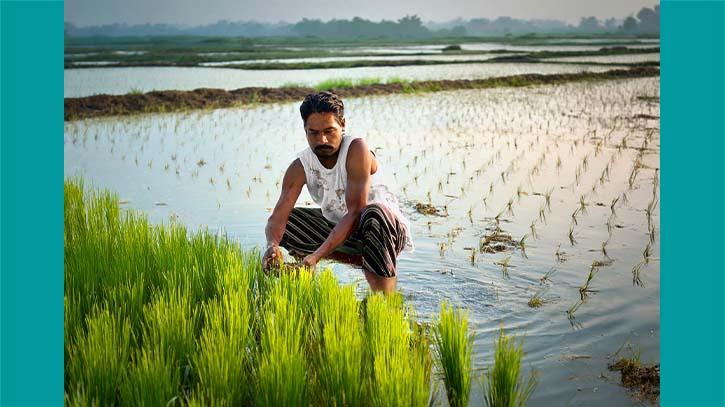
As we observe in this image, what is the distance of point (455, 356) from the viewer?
2514 millimetres

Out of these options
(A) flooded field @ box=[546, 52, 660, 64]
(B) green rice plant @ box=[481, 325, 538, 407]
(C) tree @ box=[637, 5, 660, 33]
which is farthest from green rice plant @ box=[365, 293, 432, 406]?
(A) flooded field @ box=[546, 52, 660, 64]

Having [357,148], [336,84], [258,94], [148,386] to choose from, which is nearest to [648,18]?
[357,148]

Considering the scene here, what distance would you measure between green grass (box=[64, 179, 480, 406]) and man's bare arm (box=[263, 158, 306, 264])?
0.15 metres

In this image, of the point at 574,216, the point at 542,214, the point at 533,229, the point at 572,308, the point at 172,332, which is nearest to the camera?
the point at 172,332

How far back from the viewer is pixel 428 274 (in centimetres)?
414

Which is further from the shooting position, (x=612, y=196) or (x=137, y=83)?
(x=137, y=83)

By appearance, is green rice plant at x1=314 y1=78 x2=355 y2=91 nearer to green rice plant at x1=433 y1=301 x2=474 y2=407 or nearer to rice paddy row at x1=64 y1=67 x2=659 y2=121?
rice paddy row at x1=64 y1=67 x2=659 y2=121

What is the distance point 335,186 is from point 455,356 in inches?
48.0

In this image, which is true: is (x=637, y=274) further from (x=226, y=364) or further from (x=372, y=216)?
(x=226, y=364)

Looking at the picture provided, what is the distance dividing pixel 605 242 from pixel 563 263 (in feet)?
1.38

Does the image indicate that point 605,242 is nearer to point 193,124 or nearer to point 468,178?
point 468,178

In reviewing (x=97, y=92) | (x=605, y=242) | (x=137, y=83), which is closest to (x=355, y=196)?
(x=605, y=242)

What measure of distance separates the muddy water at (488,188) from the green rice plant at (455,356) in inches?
7.2

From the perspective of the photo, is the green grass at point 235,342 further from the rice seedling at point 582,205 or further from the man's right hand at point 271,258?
the rice seedling at point 582,205
